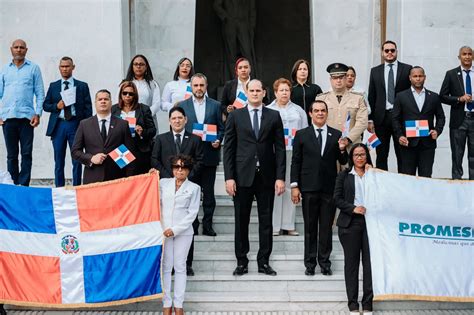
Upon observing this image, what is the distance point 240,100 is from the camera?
30.6 ft

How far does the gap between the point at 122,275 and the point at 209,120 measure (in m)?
2.45

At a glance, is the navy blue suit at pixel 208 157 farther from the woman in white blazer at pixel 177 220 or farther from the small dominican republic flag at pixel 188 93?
the woman in white blazer at pixel 177 220

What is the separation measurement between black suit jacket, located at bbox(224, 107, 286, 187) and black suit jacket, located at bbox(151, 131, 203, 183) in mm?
338

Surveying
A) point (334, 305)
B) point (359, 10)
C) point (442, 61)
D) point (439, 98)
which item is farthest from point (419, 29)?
point (334, 305)

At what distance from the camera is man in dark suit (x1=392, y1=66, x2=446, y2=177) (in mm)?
9383

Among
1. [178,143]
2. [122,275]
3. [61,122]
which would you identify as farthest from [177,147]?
[61,122]

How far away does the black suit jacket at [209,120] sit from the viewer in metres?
9.02

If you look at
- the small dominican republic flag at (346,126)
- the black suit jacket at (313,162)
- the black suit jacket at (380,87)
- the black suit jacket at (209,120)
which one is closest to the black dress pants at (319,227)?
the black suit jacket at (313,162)

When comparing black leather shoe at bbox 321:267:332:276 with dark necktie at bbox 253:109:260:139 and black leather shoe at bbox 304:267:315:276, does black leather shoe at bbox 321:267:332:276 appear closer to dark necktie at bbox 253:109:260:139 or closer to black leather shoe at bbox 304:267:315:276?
black leather shoe at bbox 304:267:315:276

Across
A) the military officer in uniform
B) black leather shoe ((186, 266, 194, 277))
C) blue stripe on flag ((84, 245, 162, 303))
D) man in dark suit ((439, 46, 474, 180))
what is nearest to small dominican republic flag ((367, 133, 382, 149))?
the military officer in uniform

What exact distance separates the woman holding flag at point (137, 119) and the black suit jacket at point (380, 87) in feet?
10.1

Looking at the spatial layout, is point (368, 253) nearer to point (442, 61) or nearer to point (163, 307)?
point (163, 307)

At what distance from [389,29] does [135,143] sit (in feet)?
18.2

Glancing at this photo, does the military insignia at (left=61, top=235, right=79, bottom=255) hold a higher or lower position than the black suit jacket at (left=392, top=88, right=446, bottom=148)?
lower
